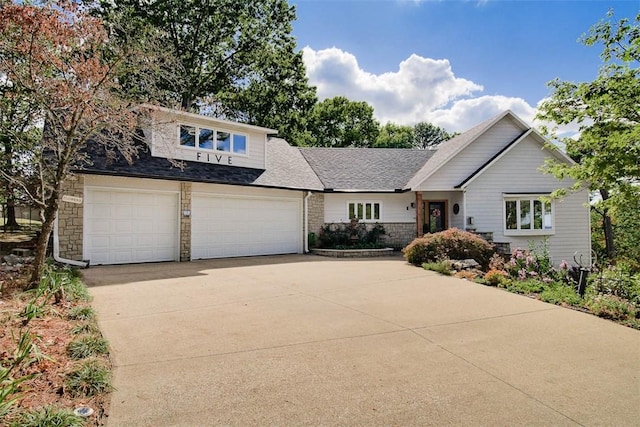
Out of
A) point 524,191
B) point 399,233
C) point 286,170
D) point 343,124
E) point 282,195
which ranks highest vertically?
point 343,124

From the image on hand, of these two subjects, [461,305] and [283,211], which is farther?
[283,211]

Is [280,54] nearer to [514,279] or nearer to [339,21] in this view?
[339,21]

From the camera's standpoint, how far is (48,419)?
8.49 ft

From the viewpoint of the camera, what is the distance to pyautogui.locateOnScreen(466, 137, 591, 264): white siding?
1591 centimetres

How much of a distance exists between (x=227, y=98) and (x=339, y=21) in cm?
1787

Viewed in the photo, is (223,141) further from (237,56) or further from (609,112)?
(237,56)

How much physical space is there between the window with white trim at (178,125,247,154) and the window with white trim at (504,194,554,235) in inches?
468

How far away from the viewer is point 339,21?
40.5 ft

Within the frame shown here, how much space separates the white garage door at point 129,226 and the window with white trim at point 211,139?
8.04 ft

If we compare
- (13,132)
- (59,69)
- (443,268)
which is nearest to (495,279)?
(443,268)

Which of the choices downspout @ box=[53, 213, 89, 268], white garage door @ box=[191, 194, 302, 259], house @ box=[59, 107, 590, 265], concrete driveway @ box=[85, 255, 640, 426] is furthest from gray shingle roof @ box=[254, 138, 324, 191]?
concrete driveway @ box=[85, 255, 640, 426]

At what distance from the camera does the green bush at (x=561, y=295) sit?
693 centimetres

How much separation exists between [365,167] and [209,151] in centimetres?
860

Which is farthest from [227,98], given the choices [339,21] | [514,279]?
[514,279]
